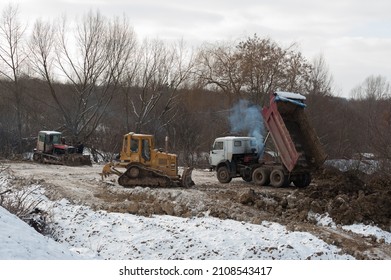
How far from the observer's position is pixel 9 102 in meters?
35.3

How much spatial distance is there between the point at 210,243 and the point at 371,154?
12706mm

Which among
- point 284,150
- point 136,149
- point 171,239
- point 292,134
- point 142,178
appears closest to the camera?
point 171,239

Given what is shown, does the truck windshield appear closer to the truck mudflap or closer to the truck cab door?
the truck cab door

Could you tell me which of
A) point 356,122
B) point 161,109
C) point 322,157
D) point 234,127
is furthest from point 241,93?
point 322,157

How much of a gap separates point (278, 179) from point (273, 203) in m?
3.39

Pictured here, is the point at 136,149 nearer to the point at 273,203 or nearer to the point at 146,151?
the point at 146,151

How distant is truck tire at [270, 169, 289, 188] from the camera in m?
16.5

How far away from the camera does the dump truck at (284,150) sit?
1603 cm

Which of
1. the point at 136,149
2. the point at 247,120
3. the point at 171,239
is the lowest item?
the point at 171,239

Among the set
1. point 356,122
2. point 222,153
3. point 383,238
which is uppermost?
point 356,122

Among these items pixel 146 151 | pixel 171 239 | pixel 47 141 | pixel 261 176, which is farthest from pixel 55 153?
pixel 171 239

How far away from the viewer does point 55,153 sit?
26312 mm
